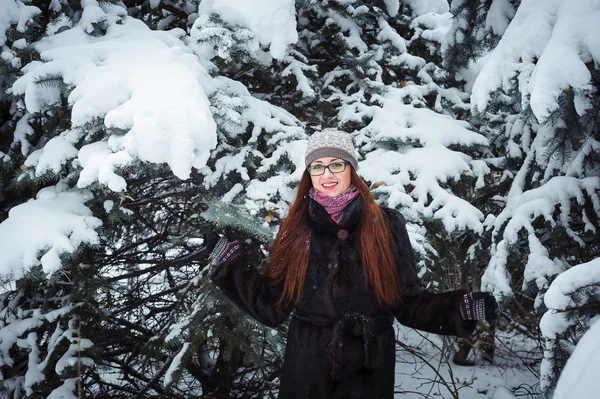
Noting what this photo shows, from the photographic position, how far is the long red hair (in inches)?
90.7

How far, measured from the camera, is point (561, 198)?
2.87 metres

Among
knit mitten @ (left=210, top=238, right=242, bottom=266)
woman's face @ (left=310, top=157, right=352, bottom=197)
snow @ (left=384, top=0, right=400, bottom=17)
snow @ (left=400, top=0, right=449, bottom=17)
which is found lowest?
knit mitten @ (left=210, top=238, right=242, bottom=266)

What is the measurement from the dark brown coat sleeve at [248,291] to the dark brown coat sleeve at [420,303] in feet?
2.27

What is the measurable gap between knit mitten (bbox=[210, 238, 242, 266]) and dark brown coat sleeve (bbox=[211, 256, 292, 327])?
0.09 feet

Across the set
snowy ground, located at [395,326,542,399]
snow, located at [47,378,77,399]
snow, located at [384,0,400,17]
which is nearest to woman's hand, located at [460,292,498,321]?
snowy ground, located at [395,326,542,399]

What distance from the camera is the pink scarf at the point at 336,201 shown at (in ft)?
7.80

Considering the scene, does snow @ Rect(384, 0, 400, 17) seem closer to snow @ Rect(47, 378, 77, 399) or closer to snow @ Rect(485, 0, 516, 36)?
snow @ Rect(485, 0, 516, 36)

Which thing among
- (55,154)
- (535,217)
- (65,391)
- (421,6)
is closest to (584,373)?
(535,217)

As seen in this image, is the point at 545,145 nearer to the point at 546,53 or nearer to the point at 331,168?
the point at 546,53

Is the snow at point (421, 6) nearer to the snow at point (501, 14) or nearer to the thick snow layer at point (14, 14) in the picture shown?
the snow at point (501, 14)

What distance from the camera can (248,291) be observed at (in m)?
2.38

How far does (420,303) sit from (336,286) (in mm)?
476

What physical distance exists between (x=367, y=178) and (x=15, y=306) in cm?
300

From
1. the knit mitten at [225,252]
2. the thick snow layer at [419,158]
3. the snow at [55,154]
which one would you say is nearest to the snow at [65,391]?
the snow at [55,154]
